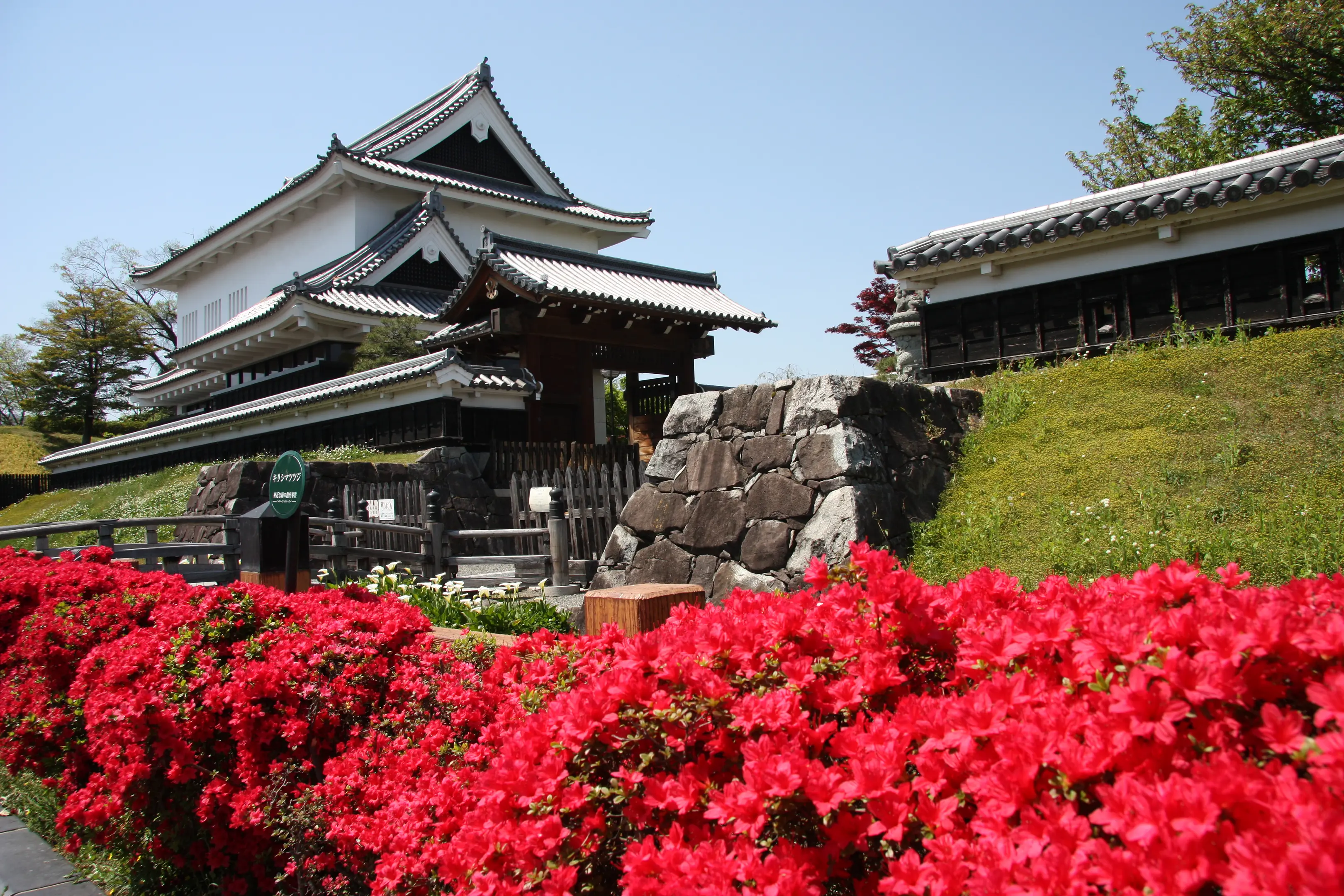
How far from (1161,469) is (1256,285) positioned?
19.8ft

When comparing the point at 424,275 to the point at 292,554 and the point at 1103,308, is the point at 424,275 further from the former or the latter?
the point at 292,554

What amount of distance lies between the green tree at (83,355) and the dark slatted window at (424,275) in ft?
74.2

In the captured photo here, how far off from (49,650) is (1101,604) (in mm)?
5250

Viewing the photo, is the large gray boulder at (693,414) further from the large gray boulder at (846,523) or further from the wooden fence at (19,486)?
the wooden fence at (19,486)

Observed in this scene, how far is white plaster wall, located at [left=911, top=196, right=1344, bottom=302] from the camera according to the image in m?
9.68

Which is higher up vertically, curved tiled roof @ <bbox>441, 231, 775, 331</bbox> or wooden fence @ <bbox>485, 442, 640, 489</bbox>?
curved tiled roof @ <bbox>441, 231, 775, 331</bbox>

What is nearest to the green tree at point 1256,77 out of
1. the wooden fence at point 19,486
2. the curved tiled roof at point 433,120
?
the curved tiled roof at point 433,120

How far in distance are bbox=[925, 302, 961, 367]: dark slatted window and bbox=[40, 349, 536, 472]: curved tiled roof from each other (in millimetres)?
6666

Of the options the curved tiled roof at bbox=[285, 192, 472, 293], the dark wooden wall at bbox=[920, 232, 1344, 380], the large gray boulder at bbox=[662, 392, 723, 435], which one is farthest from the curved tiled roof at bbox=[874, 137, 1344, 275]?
the curved tiled roof at bbox=[285, 192, 472, 293]

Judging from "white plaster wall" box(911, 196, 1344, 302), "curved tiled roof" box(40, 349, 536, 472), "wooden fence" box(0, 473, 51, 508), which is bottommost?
"wooden fence" box(0, 473, 51, 508)

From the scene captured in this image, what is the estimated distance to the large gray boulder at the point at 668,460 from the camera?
7035 millimetres

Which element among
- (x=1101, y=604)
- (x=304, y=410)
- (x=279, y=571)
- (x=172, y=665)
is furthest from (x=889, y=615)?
(x=304, y=410)

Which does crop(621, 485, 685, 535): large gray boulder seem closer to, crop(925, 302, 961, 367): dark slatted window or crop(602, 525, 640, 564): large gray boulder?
crop(602, 525, 640, 564): large gray boulder

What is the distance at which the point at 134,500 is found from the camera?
59.3ft
